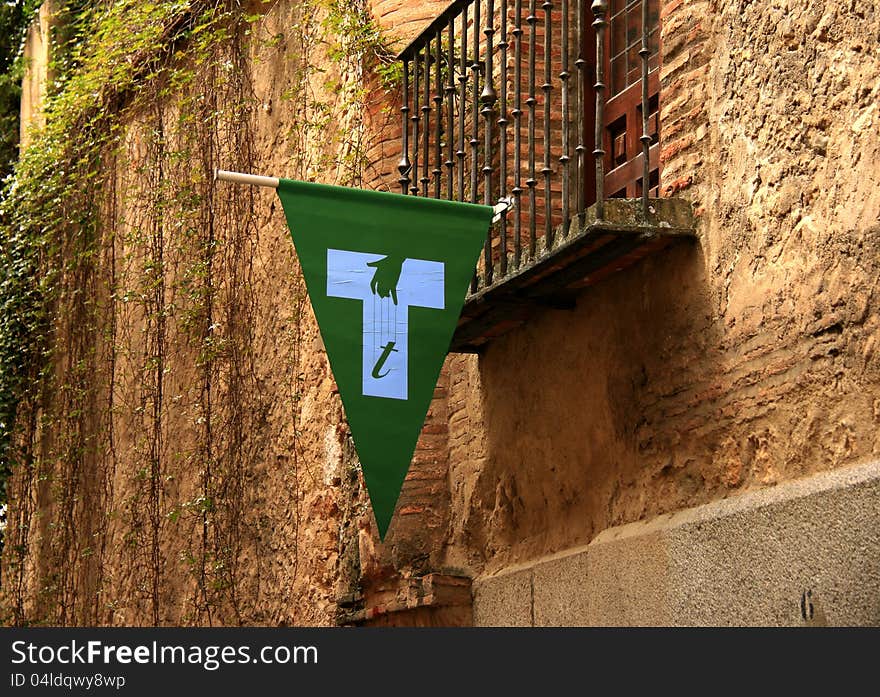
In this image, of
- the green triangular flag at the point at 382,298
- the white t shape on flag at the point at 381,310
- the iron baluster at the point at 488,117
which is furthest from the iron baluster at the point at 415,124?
the white t shape on flag at the point at 381,310

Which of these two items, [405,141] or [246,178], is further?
Result: [405,141]

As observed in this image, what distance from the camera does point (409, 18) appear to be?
7.59 m

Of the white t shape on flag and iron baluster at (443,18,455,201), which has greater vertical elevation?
iron baluster at (443,18,455,201)

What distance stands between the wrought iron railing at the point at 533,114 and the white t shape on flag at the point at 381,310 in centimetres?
51

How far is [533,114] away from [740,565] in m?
2.08

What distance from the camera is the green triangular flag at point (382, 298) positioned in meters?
5.24

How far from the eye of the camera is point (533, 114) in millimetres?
5855

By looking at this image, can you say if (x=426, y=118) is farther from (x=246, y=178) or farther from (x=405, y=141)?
(x=246, y=178)

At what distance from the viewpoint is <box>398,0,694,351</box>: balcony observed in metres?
5.31

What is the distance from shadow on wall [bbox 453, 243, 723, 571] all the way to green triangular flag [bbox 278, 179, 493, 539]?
27.1 inches

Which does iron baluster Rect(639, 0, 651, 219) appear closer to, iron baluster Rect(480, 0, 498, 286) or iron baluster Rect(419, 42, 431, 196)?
iron baluster Rect(480, 0, 498, 286)

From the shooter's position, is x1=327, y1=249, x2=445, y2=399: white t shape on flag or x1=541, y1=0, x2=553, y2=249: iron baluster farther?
x1=541, y1=0, x2=553, y2=249: iron baluster

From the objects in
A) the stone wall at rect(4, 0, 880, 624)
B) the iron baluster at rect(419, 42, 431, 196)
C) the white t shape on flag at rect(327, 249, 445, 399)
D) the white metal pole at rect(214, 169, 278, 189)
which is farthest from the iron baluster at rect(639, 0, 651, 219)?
the iron baluster at rect(419, 42, 431, 196)

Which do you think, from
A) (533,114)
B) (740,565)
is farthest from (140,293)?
(740,565)
